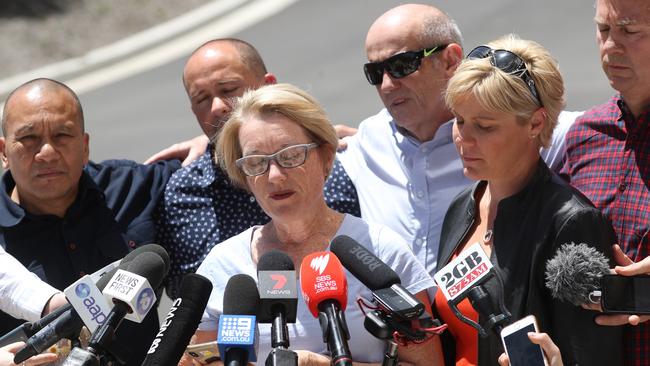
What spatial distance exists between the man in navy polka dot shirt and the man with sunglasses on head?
136 millimetres

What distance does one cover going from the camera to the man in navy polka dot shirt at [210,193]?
452 centimetres

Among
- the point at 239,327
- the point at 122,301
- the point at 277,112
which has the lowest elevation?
the point at 239,327

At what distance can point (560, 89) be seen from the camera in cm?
342

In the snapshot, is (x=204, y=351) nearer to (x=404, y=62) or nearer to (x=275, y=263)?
(x=275, y=263)

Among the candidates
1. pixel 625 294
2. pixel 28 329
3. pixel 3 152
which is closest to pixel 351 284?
pixel 625 294

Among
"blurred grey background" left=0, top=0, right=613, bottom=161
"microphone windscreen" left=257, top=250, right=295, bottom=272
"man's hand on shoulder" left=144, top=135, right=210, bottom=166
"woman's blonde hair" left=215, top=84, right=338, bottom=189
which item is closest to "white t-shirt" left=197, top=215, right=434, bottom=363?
"woman's blonde hair" left=215, top=84, right=338, bottom=189

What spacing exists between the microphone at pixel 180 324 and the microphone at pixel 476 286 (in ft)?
2.35

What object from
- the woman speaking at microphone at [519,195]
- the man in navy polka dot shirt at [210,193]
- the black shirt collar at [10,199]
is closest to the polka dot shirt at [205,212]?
the man in navy polka dot shirt at [210,193]

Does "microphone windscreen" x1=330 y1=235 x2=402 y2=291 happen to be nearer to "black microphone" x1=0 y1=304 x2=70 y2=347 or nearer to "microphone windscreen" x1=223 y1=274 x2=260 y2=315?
"microphone windscreen" x1=223 y1=274 x2=260 y2=315

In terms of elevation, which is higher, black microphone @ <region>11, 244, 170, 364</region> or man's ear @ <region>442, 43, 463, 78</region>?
man's ear @ <region>442, 43, 463, 78</region>

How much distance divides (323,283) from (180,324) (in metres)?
0.45

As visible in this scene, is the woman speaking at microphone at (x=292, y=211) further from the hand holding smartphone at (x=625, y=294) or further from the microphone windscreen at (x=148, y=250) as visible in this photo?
the hand holding smartphone at (x=625, y=294)

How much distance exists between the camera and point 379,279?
295cm

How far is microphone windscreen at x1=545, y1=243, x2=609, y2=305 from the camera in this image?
2965 millimetres
